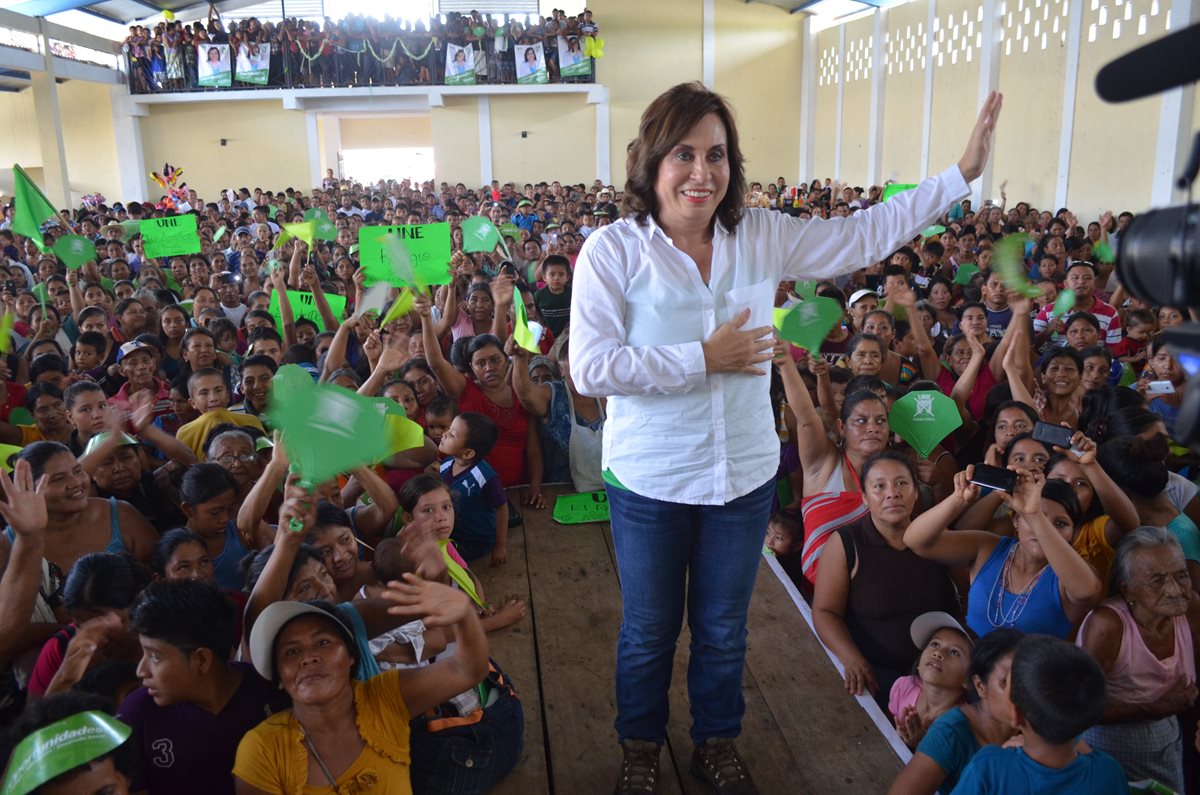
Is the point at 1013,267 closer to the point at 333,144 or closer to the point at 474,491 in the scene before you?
the point at 474,491

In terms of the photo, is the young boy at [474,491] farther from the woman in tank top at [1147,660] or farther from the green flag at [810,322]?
the woman in tank top at [1147,660]

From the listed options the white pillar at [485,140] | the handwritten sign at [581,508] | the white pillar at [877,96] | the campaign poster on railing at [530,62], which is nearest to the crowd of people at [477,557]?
the handwritten sign at [581,508]

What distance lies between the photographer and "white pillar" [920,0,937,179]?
1502 cm

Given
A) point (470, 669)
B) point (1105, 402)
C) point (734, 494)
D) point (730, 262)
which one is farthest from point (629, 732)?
point (1105, 402)

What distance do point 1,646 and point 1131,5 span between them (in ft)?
41.1

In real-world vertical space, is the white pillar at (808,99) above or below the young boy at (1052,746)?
above

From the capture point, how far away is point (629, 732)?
1.92 metres

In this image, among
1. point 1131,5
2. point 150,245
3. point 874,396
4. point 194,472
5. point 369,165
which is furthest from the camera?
point 369,165

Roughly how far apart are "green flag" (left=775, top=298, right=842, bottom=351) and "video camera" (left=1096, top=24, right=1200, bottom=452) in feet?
6.61

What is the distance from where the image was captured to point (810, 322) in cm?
289

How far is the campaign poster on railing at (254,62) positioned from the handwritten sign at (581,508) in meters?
18.3

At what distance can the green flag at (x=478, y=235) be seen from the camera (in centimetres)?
593

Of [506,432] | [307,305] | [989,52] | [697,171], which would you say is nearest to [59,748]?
[697,171]

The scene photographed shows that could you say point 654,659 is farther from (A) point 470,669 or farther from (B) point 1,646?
(B) point 1,646
